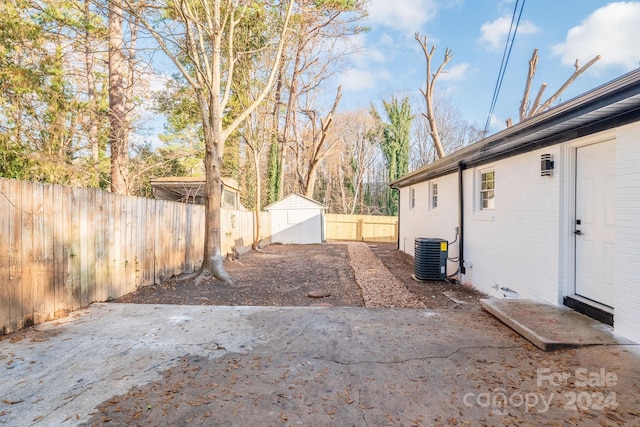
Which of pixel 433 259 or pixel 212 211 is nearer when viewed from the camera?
pixel 212 211

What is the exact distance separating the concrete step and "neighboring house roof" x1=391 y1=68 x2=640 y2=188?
2.13 meters

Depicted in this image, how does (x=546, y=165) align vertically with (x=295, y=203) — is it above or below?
above

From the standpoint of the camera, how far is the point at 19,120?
6.12 m

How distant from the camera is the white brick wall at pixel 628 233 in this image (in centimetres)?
307

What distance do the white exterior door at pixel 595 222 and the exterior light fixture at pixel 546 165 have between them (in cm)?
30

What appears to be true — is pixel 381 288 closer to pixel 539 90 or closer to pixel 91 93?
pixel 91 93

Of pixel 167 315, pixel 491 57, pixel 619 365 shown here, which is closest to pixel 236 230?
pixel 167 315

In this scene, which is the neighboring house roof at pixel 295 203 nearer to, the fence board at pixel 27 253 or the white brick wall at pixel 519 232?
the white brick wall at pixel 519 232

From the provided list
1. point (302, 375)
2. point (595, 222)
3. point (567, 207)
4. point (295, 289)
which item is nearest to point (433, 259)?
point (295, 289)

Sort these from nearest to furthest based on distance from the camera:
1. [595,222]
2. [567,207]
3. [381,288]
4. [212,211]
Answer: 1. [595,222]
2. [567,207]
3. [381,288]
4. [212,211]

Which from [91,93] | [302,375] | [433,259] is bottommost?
[302,375]

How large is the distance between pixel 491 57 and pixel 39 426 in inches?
575

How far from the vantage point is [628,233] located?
316 cm

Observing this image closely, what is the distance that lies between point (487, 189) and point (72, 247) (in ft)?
22.9
